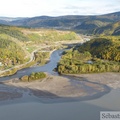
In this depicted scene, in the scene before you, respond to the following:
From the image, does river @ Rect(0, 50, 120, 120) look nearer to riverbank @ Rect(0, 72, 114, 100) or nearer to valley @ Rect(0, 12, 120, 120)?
valley @ Rect(0, 12, 120, 120)

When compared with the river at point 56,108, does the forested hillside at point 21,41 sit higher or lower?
higher

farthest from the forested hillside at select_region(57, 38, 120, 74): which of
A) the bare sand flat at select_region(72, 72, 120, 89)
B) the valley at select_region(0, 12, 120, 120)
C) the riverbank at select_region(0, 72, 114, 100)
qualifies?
the riverbank at select_region(0, 72, 114, 100)

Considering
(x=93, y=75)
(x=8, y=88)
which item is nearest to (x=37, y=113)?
(x=8, y=88)

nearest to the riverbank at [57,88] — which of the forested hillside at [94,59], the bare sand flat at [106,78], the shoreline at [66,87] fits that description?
the shoreline at [66,87]

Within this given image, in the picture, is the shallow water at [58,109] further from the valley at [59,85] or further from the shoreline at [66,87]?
the shoreline at [66,87]

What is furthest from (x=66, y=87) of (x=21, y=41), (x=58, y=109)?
(x=21, y=41)

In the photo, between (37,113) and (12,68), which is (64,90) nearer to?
(37,113)

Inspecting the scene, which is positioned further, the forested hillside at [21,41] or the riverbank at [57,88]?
the forested hillside at [21,41]
